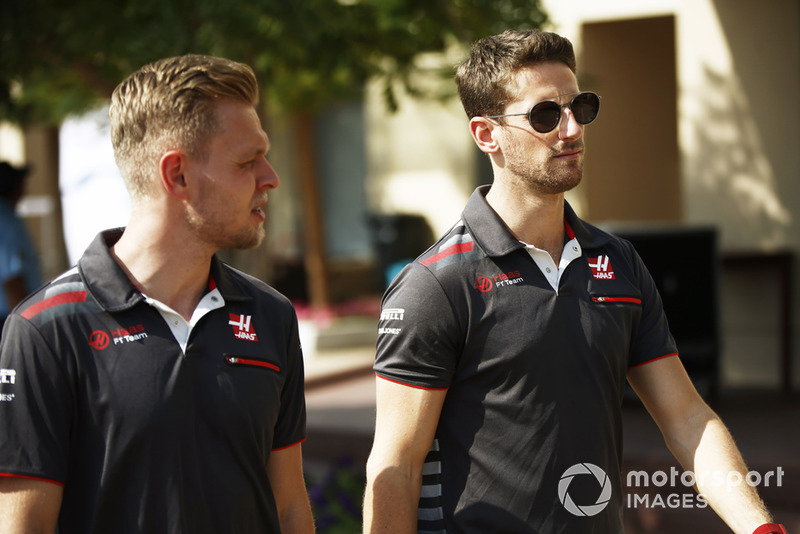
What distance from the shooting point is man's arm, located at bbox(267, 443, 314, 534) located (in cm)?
246

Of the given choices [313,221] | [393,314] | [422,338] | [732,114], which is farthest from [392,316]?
[313,221]

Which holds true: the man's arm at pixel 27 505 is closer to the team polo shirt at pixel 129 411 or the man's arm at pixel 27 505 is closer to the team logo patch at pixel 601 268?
the team polo shirt at pixel 129 411

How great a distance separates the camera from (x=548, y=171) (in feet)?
9.02

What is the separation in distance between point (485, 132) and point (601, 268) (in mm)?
527

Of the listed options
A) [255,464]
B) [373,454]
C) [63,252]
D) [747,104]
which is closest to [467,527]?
[373,454]

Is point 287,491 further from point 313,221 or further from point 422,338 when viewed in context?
point 313,221

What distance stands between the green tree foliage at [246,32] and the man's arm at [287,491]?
3.95 metres

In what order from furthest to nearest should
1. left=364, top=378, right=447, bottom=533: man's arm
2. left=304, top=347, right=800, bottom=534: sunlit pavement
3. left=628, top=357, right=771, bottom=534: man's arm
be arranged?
1. left=304, top=347, right=800, bottom=534: sunlit pavement
2. left=628, top=357, right=771, bottom=534: man's arm
3. left=364, top=378, right=447, bottom=533: man's arm

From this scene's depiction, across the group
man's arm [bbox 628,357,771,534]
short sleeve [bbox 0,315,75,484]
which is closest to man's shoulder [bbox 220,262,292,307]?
short sleeve [bbox 0,315,75,484]

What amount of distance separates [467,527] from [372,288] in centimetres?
1407

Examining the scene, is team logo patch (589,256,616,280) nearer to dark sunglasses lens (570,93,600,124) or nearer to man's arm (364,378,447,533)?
dark sunglasses lens (570,93,600,124)

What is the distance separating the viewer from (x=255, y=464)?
2.28 meters

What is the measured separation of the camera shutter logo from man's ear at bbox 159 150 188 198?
1.24m

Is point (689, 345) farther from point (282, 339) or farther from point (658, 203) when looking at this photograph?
point (282, 339)
